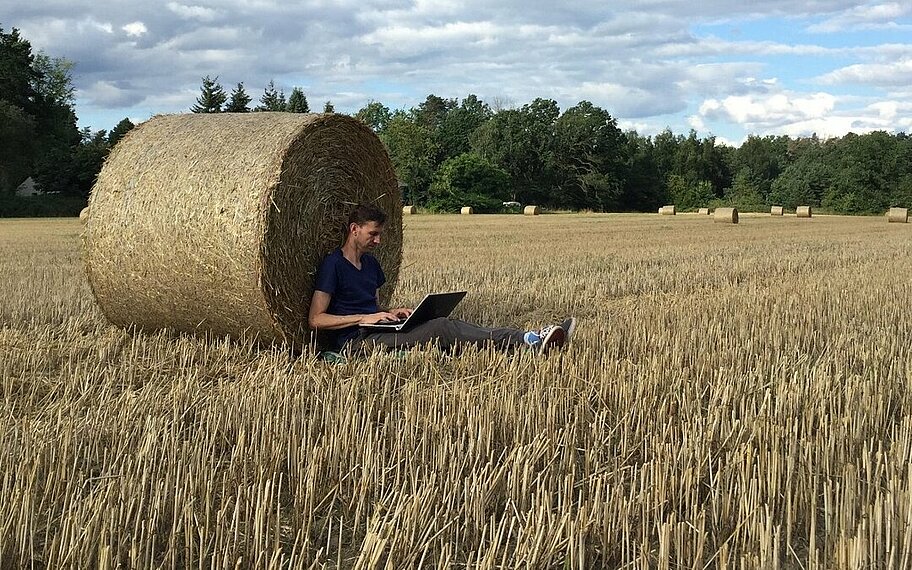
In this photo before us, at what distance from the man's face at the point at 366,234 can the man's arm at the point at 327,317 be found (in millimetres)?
429

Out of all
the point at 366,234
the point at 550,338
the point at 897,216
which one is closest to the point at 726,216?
the point at 897,216

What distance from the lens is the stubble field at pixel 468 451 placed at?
8.96 feet

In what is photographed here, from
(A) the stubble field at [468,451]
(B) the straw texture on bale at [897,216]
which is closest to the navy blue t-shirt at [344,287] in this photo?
(A) the stubble field at [468,451]

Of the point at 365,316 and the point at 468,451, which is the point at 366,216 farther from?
the point at 468,451

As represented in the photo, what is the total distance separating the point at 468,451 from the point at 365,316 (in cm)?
248

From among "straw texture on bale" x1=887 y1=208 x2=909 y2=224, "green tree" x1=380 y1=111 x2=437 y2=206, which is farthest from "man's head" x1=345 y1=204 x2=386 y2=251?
"green tree" x1=380 y1=111 x2=437 y2=206

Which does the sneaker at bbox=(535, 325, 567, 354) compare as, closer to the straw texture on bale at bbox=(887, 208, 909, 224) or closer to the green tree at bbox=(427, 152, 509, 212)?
the straw texture on bale at bbox=(887, 208, 909, 224)

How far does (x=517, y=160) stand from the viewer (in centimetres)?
5900

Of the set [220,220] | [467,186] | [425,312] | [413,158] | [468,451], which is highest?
[413,158]

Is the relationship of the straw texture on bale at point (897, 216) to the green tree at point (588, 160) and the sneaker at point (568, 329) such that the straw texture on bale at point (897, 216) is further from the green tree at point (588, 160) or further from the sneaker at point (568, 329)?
the sneaker at point (568, 329)

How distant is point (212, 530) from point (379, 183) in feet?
15.8

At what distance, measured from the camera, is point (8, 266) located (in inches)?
482

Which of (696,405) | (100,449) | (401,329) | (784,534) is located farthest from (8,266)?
(784,534)

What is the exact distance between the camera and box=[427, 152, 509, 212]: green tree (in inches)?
2012
